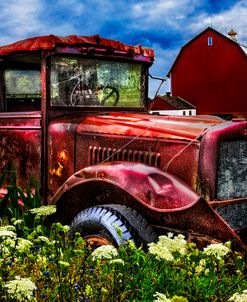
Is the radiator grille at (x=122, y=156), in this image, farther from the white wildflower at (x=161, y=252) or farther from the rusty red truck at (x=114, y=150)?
the white wildflower at (x=161, y=252)

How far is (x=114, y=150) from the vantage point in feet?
14.9

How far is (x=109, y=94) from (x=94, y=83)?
0.24 meters

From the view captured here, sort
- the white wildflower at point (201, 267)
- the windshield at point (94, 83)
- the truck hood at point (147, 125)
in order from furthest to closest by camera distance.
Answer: the windshield at point (94, 83)
the truck hood at point (147, 125)
the white wildflower at point (201, 267)

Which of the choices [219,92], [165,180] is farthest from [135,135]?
[219,92]

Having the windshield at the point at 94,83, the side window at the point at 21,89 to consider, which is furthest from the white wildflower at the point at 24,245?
the side window at the point at 21,89

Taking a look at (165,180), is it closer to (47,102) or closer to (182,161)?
(182,161)

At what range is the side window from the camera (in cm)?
626

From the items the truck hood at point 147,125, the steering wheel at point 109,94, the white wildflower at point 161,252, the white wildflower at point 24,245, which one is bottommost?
the white wildflower at point 24,245

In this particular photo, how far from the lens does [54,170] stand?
518cm

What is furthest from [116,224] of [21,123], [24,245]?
[21,123]

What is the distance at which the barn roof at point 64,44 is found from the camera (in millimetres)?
5051

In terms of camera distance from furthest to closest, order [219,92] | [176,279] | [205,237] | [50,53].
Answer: [219,92] → [50,53] → [205,237] → [176,279]

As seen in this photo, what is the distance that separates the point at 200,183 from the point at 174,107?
28.2 m

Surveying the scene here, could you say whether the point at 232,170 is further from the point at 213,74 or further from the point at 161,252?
the point at 213,74
